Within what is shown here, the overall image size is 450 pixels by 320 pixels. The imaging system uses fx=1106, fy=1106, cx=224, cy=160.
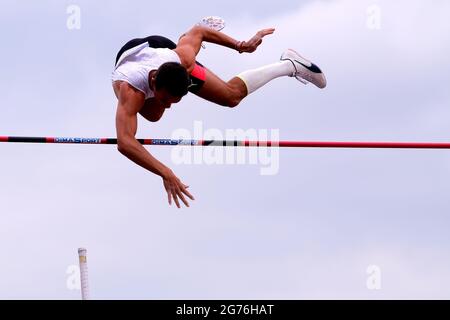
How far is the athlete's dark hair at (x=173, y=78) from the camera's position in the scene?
12461 millimetres

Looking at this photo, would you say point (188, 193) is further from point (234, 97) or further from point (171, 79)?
point (234, 97)

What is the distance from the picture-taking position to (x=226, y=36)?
45.3ft

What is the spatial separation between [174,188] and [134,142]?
93cm

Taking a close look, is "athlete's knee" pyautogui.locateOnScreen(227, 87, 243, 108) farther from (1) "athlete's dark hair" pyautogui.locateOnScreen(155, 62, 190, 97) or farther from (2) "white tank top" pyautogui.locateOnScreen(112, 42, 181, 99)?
(1) "athlete's dark hair" pyautogui.locateOnScreen(155, 62, 190, 97)

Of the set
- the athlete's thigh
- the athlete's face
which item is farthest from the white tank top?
the athlete's thigh

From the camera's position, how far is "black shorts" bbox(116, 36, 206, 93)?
1352 cm

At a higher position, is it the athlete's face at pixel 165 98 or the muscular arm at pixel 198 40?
the muscular arm at pixel 198 40

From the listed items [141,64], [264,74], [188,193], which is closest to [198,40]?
[141,64]

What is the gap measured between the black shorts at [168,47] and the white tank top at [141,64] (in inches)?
3.7

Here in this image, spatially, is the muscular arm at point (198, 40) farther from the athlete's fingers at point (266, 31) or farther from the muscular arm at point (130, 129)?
the muscular arm at point (130, 129)

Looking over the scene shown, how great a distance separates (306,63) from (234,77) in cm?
118

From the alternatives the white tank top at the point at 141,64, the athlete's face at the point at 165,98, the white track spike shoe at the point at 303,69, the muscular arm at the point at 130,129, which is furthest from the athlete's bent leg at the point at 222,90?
the muscular arm at the point at 130,129

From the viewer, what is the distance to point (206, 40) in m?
13.9
